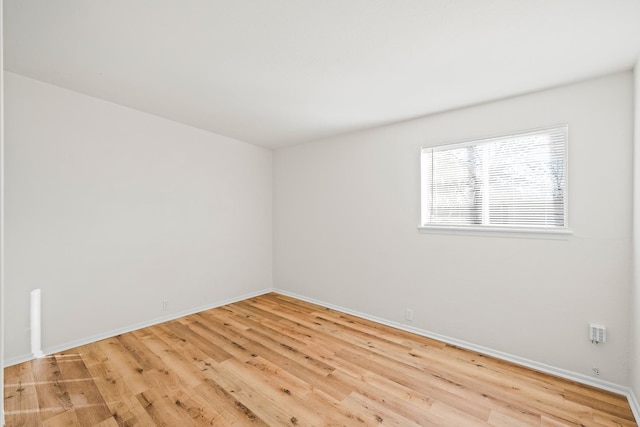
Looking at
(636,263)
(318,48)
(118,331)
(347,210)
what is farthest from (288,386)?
(636,263)

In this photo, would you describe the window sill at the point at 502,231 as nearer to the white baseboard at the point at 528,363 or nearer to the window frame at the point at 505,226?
the window frame at the point at 505,226

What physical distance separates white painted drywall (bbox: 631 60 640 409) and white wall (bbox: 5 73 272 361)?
4.30m

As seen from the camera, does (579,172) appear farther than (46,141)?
No

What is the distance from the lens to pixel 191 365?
2646 millimetres

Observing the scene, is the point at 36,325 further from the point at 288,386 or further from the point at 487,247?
the point at 487,247

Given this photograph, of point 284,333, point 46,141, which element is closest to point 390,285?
point 284,333

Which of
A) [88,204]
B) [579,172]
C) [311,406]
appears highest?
[579,172]

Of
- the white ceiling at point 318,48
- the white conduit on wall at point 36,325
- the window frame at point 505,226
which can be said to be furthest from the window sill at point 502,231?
the white conduit on wall at point 36,325

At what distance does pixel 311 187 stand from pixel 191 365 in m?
2.76

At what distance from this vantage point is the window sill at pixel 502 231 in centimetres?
254

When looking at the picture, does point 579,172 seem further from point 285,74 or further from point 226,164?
point 226,164

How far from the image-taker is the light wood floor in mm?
2029

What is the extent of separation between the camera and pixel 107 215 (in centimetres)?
318

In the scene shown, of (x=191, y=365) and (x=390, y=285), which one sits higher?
(x=390, y=285)
